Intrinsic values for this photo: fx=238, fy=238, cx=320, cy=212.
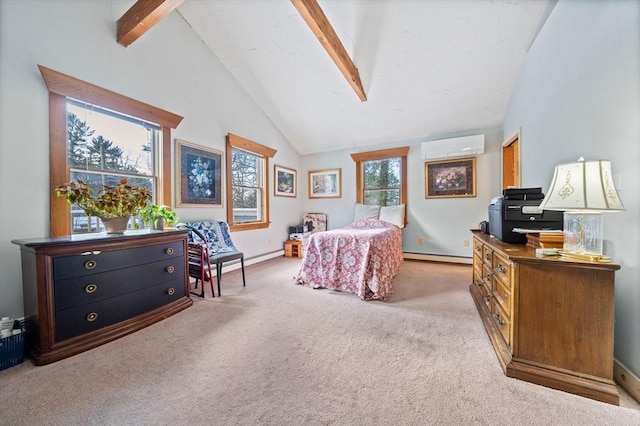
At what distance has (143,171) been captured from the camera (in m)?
2.81

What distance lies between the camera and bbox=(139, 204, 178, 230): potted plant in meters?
2.42

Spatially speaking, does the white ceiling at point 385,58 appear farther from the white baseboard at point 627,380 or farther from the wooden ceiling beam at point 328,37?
the white baseboard at point 627,380

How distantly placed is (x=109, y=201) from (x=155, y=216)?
496 millimetres

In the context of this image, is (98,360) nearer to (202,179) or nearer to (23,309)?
(23,309)

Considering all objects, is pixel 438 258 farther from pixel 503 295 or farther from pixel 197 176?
pixel 197 176

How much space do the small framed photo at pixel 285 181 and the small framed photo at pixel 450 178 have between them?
2.73 metres

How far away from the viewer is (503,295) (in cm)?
163

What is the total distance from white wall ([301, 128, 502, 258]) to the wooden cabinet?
3.67 metres

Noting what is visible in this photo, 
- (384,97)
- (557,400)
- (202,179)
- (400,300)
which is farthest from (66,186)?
(384,97)

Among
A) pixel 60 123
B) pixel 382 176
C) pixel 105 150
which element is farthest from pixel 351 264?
pixel 60 123

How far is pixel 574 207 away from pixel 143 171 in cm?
375

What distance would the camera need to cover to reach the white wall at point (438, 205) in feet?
13.0

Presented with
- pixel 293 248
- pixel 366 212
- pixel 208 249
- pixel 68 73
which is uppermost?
pixel 68 73

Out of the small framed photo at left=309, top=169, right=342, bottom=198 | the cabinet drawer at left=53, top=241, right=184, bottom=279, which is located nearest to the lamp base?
the cabinet drawer at left=53, top=241, right=184, bottom=279
